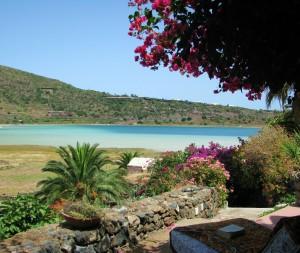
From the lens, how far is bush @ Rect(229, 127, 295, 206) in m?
13.5

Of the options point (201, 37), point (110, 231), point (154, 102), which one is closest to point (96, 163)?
point (110, 231)

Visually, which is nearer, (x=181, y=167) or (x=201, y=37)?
→ (x=201, y=37)

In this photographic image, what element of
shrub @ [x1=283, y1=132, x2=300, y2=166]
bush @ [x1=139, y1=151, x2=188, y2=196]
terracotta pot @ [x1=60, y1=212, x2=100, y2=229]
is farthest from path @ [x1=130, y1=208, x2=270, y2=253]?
shrub @ [x1=283, y1=132, x2=300, y2=166]

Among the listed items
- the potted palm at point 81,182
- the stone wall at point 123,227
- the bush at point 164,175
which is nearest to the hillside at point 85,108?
the bush at point 164,175

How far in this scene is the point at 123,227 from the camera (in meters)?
8.05

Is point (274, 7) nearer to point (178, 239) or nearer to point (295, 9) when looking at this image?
point (295, 9)

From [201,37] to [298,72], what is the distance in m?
0.91

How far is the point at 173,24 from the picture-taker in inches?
190

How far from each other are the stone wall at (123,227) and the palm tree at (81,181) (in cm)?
350

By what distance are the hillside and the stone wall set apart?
116 m

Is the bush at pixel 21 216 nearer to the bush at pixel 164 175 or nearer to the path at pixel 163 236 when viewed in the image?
the path at pixel 163 236

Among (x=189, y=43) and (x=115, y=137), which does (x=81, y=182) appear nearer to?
(x=189, y=43)

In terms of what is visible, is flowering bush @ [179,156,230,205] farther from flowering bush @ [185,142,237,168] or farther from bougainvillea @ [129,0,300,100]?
bougainvillea @ [129,0,300,100]

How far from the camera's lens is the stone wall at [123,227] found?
630 centimetres
